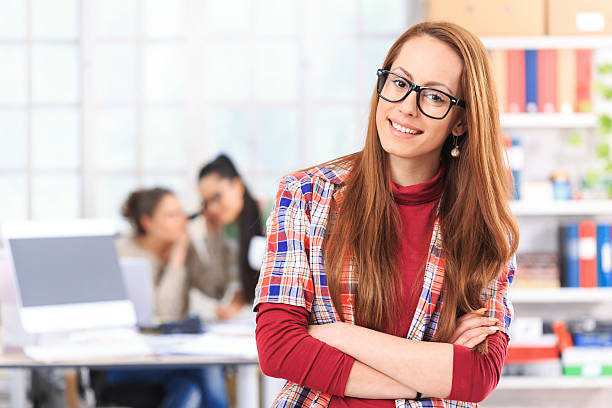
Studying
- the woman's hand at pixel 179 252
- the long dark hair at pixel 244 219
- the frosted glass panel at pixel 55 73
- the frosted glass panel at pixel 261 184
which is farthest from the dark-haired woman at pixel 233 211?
the frosted glass panel at pixel 55 73

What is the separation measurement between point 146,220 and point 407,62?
10.7ft

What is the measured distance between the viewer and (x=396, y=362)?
1.44 m

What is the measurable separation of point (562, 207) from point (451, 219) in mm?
2471

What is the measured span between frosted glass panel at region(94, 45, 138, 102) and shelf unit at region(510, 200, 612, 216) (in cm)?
238

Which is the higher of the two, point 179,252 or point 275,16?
point 275,16

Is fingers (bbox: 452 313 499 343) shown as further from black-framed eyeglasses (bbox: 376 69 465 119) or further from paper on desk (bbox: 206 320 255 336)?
Result: paper on desk (bbox: 206 320 255 336)

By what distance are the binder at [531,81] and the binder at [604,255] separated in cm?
65

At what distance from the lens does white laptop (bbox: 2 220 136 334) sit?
9.55ft

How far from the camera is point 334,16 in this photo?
4.83m

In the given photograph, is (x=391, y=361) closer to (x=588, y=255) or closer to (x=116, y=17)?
(x=588, y=255)

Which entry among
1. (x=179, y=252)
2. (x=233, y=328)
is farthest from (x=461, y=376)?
(x=179, y=252)

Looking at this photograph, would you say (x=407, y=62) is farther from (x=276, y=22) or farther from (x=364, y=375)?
(x=276, y=22)

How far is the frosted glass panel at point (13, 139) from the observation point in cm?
480

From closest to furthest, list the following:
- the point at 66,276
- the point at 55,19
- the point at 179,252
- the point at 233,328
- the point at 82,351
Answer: the point at 82,351
the point at 66,276
the point at 233,328
the point at 179,252
the point at 55,19
